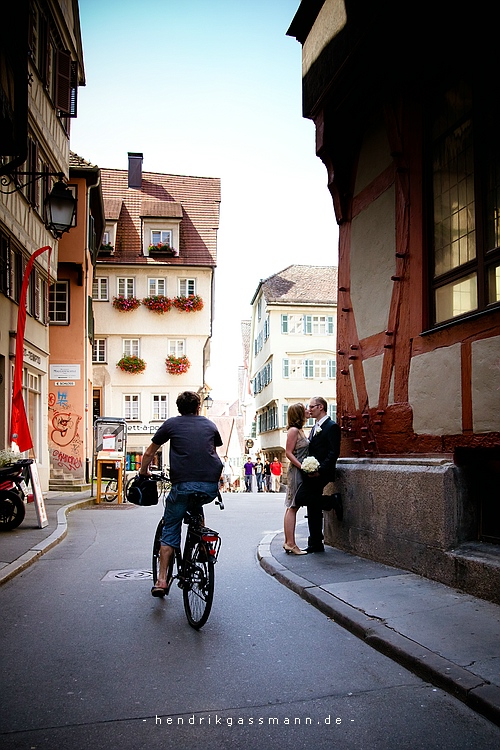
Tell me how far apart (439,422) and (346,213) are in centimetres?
398

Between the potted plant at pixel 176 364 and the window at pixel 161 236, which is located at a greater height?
the window at pixel 161 236

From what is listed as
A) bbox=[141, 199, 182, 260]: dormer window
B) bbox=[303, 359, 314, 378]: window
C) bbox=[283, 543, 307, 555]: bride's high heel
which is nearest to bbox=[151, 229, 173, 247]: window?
bbox=[141, 199, 182, 260]: dormer window

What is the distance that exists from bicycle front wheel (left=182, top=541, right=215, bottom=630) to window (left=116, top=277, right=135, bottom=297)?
113ft

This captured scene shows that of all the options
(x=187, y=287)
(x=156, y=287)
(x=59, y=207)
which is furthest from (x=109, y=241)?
(x=59, y=207)

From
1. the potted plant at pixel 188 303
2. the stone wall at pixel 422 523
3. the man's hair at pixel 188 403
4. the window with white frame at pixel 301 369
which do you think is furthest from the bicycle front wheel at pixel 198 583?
the window with white frame at pixel 301 369

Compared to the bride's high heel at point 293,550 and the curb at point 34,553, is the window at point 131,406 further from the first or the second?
the bride's high heel at point 293,550

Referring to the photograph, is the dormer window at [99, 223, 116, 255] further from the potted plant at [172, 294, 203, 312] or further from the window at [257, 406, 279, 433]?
the window at [257, 406, 279, 433]

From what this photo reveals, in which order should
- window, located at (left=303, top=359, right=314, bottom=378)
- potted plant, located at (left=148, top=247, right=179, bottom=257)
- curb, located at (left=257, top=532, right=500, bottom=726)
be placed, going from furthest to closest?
window, located at (left=303, top=359, right=314, bottom=378), potted plant, located at (left=148, top=247, right=179, bottom=257), curb, located at (left=257, top=532, right=500, bottom=726)

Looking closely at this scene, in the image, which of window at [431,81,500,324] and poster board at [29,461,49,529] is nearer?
window at [431,81,500,324]

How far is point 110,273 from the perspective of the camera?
39.6m

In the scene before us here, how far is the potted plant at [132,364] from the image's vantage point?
38.8 meters

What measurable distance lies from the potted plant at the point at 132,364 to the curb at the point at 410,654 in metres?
31.8

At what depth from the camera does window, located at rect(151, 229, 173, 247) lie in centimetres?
4091

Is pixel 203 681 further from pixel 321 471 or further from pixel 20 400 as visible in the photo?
pixel 20 400
